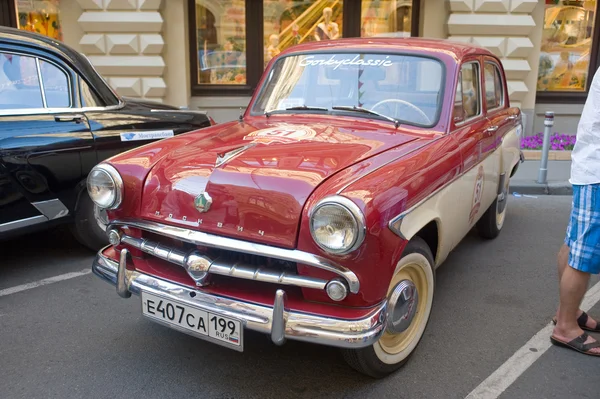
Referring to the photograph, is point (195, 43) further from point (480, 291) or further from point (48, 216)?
point (480, 291)

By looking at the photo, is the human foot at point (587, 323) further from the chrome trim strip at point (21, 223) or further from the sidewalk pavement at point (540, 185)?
the sidewalk pavement at point (540, 185)

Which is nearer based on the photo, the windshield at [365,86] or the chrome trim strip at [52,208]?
the windshield at [365,86]

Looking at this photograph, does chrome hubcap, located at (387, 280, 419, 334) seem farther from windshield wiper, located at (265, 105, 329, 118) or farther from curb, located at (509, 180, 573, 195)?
curb, located at (509, 180, 573, 195)

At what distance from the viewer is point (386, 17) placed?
10.1 meters

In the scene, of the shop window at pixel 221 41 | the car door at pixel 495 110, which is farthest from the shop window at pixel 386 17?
the car door at pixel 495 110

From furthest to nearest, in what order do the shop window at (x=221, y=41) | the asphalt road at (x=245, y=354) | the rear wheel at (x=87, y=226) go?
the shop window at (x=221, y=41), the rear wheel at (x=87, y=226), the asphalt road at (x=245, y=354)

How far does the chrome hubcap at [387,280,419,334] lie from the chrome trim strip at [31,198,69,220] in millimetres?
2708

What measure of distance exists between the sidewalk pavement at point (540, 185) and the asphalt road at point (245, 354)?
9.95 feet

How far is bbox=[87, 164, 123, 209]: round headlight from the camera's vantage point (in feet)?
9.29

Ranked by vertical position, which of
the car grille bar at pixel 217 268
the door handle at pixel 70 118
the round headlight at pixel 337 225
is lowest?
the car grille bar at pixel 217 268

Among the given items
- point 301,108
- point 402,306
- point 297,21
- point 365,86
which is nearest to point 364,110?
point 365,86

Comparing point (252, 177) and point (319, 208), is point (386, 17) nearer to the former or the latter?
point (252, 177)

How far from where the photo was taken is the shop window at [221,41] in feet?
32.3

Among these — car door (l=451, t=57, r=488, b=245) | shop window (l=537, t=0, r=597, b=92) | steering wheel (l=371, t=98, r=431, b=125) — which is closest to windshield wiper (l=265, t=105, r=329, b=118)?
steering wheel (l=371, t=98, r=431, b=125)
